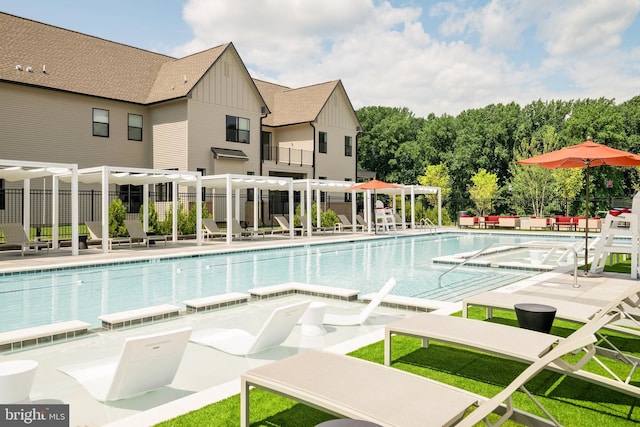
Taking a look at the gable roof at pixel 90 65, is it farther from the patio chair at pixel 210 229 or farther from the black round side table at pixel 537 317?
the black round side table at pixel 537 317

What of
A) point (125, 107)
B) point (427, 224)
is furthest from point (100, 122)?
point (427, 224)

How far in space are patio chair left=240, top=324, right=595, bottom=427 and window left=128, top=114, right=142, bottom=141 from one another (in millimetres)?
24229

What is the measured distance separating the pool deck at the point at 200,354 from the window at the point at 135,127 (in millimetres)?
19482

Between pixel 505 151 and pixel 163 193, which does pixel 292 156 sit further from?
pixel 505 151

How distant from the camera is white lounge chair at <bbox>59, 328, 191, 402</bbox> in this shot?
3828mm

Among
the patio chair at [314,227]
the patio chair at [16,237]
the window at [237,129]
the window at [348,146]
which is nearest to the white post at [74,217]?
the patio chair at [16,237]

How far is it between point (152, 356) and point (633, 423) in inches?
146

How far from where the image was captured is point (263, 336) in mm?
5168

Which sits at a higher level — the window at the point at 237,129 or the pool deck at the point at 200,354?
the window at the point at 237,129

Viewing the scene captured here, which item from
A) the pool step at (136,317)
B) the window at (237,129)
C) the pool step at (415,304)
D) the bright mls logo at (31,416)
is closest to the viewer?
the bright mls logo at (31,416)

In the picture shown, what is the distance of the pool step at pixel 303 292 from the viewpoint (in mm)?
8695

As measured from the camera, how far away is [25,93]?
69.9ft

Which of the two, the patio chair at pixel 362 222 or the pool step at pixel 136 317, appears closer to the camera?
the pool step at pixel 136 317

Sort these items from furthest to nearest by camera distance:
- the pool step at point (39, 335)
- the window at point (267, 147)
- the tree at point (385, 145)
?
1. the tree at point (385, 145)
2. the window at point (267, 147)
3. the pool step at point (39, 335)
